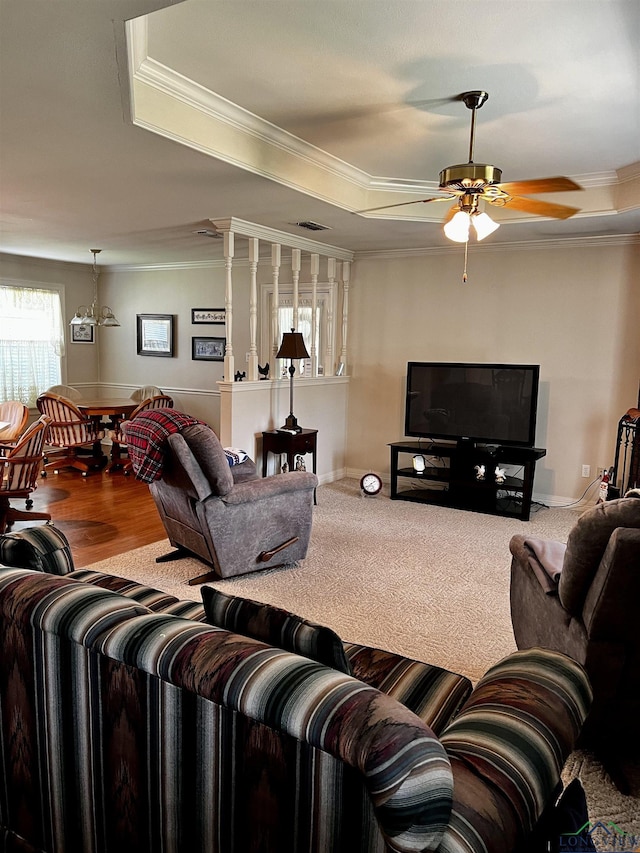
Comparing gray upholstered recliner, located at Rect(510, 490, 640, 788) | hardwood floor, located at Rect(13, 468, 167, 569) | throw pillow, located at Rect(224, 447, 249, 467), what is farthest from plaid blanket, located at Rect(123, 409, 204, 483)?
gray upholstered recliner, located at Rect(510, 490, 640, 788)

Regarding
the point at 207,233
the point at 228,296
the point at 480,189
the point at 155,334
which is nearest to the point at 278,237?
the point at 207,233

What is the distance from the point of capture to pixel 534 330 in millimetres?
5656

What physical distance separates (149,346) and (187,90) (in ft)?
18.3

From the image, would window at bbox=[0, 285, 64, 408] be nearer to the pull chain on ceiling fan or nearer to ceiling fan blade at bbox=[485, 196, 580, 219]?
the pull chain on ceiling fan

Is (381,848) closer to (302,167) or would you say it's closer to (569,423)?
(302,167)

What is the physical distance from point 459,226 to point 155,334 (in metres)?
5.87

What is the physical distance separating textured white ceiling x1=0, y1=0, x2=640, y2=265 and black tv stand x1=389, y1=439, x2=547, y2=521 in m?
1.98

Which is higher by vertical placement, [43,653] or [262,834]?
[43,653]

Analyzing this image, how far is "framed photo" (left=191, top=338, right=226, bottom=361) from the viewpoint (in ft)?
25.0

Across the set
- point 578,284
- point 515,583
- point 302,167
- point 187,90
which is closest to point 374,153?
point 302,167

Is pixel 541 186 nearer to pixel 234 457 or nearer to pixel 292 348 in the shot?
pixel 292 348

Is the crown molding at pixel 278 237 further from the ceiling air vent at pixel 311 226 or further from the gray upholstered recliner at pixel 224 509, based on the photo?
the gray upholstered recliner at pixel 224 509

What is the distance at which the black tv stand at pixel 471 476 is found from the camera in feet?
17.2

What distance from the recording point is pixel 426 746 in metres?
0.85
